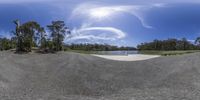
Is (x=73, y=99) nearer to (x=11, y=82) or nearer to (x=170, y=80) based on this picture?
(x=11, y=82)

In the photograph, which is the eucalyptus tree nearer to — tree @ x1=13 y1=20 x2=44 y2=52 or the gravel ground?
tree @ x1=13 y1=20 x2=44 y2=52

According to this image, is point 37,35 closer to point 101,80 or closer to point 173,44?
point 101,80

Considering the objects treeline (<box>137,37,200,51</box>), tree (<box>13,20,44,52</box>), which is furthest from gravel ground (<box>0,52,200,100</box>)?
treeline (<box>137,37,200,51</box>)

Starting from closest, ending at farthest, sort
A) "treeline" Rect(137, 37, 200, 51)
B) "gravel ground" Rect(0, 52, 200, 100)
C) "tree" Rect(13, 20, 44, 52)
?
"gravel ground" Rect(0, 52, 200, 100) < "tree" Rect(13, 20, 44, 52) < "treeline" Rect(137, 37, 200, 51)

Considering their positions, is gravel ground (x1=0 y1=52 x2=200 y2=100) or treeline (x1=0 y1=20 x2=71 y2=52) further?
treeline (x1=0 y1=20 x2=71 y2=52)

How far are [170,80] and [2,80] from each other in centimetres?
1029

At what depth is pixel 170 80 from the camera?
19.9 metres

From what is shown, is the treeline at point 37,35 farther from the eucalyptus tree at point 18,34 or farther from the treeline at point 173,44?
the treeline at point 173,44

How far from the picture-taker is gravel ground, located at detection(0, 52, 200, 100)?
16.2 m

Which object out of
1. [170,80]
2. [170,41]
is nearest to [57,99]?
[170,80]

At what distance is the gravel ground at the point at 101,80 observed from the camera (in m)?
16.2

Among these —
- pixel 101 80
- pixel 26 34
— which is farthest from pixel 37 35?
pixel 101 80

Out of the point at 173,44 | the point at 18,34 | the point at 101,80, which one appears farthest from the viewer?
the point at 173,44

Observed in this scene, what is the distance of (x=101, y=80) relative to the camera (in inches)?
805
